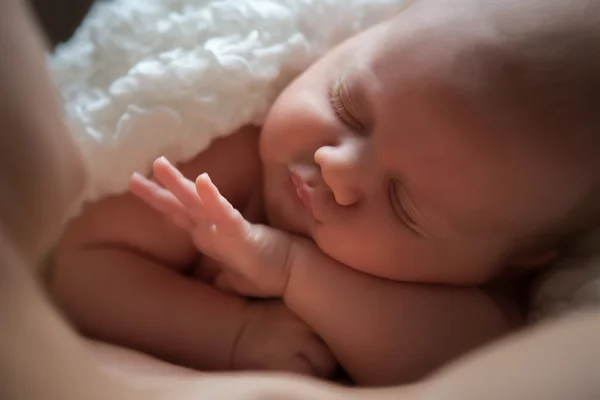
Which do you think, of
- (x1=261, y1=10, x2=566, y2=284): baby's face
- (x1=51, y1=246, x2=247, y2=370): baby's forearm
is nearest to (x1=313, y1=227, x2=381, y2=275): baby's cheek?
(x1=261, y1=10, x2=566, y2=284): baby's face

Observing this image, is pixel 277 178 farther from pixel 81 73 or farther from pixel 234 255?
pixel 81 73

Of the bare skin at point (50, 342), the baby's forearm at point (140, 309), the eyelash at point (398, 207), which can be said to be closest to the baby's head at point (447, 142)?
the eyelash at point (398, 207)

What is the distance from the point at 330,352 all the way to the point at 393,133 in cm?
23

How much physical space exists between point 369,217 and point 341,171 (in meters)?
Answer: 0.05

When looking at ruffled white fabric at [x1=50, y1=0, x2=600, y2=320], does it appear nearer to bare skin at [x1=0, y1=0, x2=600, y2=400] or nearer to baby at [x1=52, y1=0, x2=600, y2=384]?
baby at [x1=52, y1=0, x2=600, y2=384]

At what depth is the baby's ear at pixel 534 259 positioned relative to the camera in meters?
0.65

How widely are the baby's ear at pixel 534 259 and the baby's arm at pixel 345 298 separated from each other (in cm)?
5

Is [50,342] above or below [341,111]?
above

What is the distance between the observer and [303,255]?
65 centimetres

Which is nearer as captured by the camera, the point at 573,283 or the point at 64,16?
the point at 573,283

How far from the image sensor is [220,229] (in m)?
0.61

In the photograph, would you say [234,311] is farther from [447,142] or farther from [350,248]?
[447,142]

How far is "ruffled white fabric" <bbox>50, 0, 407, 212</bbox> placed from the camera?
2.12 ft

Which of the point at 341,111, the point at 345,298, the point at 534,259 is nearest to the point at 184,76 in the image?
the point at 341,111
